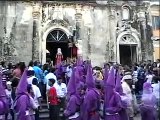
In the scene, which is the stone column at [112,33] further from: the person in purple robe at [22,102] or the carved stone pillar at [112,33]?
the person in purple robe at [22,102]

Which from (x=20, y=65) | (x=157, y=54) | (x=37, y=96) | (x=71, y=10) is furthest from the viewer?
(x=157, y=54)

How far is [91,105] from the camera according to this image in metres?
8.37

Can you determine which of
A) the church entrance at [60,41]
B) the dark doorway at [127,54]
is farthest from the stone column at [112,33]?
the church entrance at [60,41]

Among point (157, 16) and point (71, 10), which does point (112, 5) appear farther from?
point (157, 16)

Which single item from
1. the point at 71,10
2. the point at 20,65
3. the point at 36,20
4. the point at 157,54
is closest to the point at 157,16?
the point at 157,54

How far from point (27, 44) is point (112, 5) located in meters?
7.03

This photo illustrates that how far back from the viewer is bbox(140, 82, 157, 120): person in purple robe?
8.52 meters

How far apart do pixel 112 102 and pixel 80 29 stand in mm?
14856

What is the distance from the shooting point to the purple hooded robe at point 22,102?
821 cm

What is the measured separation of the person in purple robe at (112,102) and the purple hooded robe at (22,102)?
2063mm

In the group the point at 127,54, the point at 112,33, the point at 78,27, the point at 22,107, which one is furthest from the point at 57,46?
the point at 22,107

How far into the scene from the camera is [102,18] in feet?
77.3

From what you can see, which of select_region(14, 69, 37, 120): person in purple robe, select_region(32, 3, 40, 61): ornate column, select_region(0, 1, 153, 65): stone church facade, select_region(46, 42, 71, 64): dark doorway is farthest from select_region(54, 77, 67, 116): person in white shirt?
select_region(46, 42, 71, 64): dark doorway

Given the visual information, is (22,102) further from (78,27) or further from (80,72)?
(78,27)
